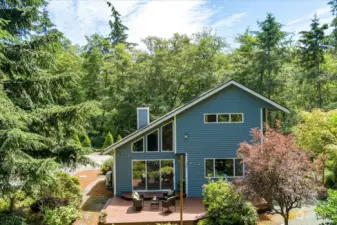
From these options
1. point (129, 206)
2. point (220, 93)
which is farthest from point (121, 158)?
point (220, 93)

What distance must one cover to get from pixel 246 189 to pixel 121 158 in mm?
8256

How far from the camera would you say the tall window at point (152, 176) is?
16047 millimetres

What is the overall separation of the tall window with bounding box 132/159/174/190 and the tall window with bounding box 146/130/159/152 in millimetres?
719

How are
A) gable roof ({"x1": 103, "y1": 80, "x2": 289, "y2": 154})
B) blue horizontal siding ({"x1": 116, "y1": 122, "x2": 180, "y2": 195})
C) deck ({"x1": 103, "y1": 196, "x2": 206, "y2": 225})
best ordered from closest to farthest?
deck ({"x1": 103, "y1": 196, "x2": 206, "y2": 225}) < gable roof ({"x1": 103, "y1": 80, "x2": 289, "y2": 154}) < blue horizontal siding ({"x1": 116, "y1": 122, "x2": 180, "y2": 195})

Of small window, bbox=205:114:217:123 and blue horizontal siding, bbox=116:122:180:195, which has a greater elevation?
small window, bbox=205:114:217:123

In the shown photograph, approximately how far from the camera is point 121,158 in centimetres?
1597

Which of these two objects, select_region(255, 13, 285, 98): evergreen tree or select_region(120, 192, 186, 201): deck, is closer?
select_region(120, 192, 186, 201): deck

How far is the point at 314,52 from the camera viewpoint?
88.7ft

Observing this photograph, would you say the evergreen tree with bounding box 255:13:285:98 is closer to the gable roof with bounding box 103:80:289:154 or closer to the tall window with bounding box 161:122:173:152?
the gable roof with bounding box 103:80:289:154

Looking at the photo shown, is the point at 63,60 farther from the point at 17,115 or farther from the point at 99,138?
the point at 17,115

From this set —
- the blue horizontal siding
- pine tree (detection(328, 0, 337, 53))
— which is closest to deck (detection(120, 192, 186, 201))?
the blue horizontal siding

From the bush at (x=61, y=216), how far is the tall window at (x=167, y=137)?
6.10 metres

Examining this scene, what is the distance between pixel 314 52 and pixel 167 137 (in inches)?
782

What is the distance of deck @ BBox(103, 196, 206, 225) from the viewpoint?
1201 cm
